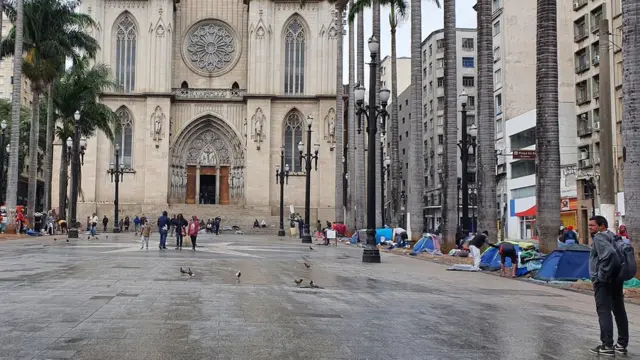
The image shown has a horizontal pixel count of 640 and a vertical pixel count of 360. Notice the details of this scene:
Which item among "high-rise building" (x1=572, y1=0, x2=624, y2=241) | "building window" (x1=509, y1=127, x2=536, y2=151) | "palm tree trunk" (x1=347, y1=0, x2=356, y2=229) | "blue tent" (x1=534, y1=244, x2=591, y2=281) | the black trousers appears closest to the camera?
the black trousers

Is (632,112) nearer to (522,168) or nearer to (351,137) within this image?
(351,137)

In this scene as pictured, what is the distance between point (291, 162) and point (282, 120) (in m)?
3.79

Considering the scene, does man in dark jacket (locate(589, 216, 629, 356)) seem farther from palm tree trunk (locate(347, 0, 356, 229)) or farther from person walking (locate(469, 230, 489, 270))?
palm tree trunk (locate(347, 0, 356, 229))

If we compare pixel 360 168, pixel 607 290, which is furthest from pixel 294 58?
pixel 607 290

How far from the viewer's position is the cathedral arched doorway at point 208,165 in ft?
193

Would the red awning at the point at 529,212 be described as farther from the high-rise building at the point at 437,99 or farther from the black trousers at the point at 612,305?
the black trousers at the point at 612,305

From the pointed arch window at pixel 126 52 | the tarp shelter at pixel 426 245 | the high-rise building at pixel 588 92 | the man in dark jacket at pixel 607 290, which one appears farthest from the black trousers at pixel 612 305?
the pointed arch window at pixel 126 52

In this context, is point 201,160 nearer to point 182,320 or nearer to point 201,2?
point 201,2

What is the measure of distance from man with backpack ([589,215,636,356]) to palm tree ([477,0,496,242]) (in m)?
14.8

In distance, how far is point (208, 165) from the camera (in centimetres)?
6006

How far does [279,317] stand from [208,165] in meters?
52.3

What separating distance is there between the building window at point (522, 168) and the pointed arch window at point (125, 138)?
31.8 meters

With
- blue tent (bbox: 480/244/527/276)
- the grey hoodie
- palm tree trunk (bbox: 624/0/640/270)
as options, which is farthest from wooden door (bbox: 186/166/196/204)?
the grey hoodie

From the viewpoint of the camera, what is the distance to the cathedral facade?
2235 inches
